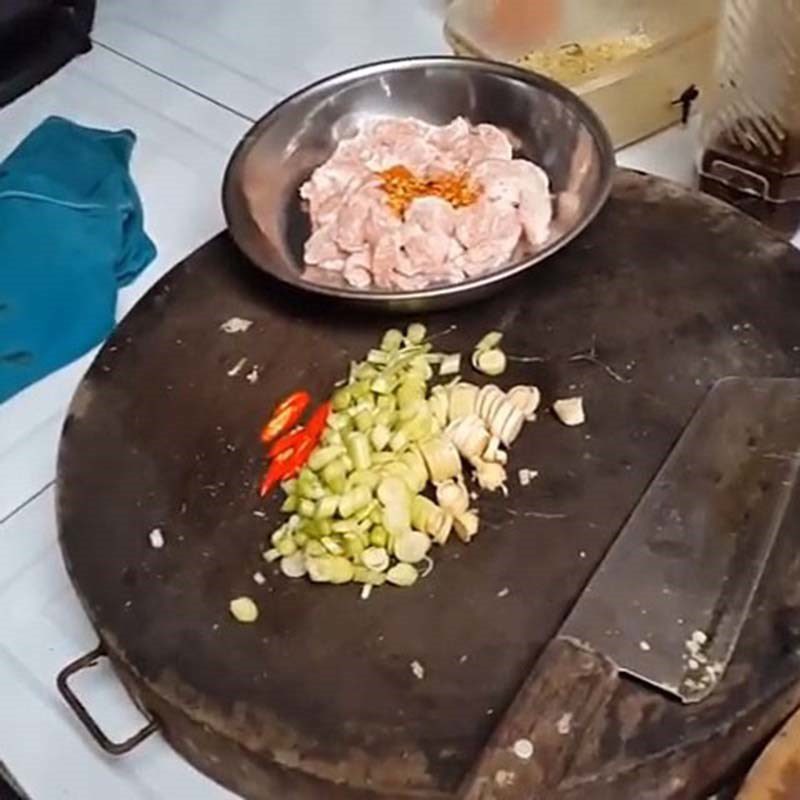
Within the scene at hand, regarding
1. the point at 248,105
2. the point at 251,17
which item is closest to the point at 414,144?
the point at 248,105

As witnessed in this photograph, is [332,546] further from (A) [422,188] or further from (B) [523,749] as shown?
(A) [422,188]

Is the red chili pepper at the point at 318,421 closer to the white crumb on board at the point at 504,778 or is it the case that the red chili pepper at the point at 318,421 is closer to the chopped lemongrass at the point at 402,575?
the chopped lemongrass at the point at 402,575

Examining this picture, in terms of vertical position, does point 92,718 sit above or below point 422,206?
below

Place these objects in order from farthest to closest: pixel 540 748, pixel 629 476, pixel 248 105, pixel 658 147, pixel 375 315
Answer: pixel 248 105 < pixel 658 147 < pixel 375 315 < pixel 629 476 < pixel 540 748

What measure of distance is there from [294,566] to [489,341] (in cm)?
19

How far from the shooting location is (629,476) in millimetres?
749

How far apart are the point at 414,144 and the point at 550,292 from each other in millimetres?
146

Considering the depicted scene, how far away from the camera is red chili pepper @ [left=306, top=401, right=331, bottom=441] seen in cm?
79

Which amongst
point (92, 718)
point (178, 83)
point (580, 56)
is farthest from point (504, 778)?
point (178, 83)

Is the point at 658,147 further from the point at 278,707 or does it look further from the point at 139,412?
the point at 278,707

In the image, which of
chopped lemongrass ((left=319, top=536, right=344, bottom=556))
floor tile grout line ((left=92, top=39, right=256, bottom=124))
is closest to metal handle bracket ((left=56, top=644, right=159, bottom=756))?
chopped lemongrass ((left=319, top=536, right=344, bottom=556))

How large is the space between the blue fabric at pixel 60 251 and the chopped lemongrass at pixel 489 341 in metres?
0.27

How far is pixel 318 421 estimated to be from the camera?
0.79 metres

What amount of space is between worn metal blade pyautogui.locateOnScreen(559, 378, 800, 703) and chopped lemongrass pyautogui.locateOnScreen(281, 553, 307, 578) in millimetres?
137
